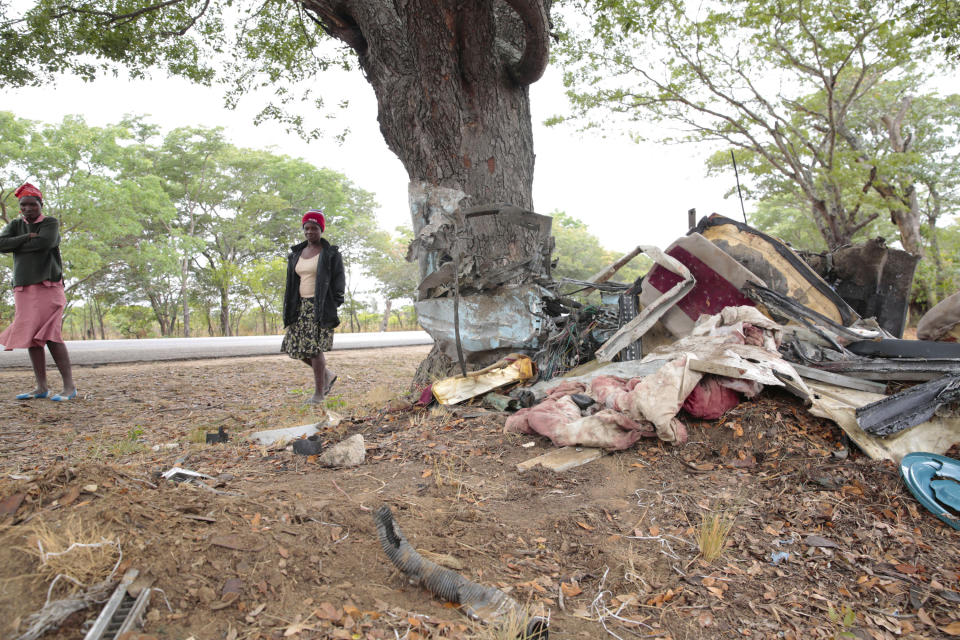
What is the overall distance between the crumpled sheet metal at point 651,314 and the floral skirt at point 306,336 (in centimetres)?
243

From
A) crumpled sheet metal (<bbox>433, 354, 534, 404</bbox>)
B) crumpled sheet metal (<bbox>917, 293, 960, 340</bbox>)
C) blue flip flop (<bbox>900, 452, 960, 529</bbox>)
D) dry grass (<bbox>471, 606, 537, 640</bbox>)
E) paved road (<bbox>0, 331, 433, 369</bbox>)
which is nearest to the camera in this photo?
dry grass (<bbox>471, 606, 537, 640</bbox>)

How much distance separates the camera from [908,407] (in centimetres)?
269

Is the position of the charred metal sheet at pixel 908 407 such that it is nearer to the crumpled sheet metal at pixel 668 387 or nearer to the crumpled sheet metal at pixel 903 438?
the crumpled sheet metal at pixel 903 438

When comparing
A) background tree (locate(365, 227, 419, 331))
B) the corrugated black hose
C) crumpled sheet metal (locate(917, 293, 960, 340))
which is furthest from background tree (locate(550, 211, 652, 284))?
the corrugated black hose

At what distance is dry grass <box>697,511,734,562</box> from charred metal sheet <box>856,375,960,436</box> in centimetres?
111

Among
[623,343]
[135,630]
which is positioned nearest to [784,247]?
[623,343]

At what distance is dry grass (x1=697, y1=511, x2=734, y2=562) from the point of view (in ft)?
6.69

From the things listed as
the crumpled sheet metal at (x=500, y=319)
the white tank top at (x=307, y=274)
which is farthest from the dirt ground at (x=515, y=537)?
the white tank top at (x=307, y=274)

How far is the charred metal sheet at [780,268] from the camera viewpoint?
4391 millimetres

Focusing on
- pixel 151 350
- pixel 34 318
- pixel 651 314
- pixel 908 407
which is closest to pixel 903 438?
pixel 908 407

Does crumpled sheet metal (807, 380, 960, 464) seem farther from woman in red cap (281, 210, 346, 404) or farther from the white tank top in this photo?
the white tank top

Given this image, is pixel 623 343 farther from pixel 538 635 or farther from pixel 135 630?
pixel 135 630

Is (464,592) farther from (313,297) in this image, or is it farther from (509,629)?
(313,297)

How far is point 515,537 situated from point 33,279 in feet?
15.7
